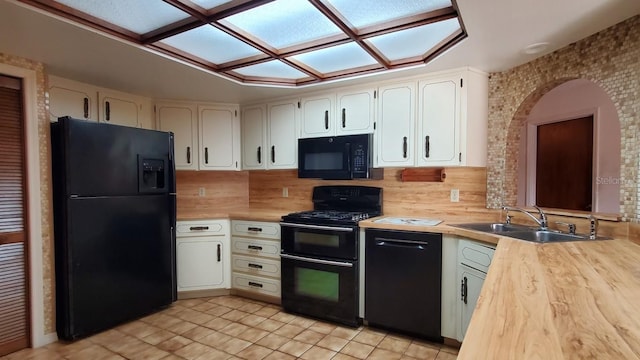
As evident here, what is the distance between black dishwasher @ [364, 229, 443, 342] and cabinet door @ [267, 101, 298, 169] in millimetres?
1228

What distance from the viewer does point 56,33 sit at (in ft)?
6.09

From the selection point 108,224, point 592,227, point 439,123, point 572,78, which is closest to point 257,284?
point 108,224

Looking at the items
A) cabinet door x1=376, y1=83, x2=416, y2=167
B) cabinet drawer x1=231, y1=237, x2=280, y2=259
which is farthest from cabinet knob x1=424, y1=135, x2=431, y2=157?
cabinet drawer x1=231, y1=237, x2=280, y2=259

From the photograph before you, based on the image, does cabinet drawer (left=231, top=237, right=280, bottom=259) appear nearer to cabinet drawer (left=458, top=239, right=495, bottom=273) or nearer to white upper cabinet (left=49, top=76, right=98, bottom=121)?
cabinet drawer (left=458, top=239, right=495, bottom=273)

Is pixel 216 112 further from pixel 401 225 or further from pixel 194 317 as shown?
pixel 401 225

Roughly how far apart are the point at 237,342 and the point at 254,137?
205 centimetres

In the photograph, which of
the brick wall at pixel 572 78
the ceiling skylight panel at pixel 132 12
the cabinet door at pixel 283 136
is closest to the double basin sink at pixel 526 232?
the brick wall at pixel 572 78

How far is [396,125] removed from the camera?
2.80 m

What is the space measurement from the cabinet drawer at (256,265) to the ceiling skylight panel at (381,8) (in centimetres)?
221

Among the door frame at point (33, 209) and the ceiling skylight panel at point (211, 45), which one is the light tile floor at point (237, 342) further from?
the ceiling skylight panel at point (211, 45)

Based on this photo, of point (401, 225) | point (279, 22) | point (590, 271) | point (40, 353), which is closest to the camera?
point (590, 271)

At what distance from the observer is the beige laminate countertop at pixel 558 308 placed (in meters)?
0.65

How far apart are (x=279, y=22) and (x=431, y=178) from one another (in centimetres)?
185

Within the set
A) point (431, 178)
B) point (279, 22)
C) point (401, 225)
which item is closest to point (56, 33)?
point (279, 22)
